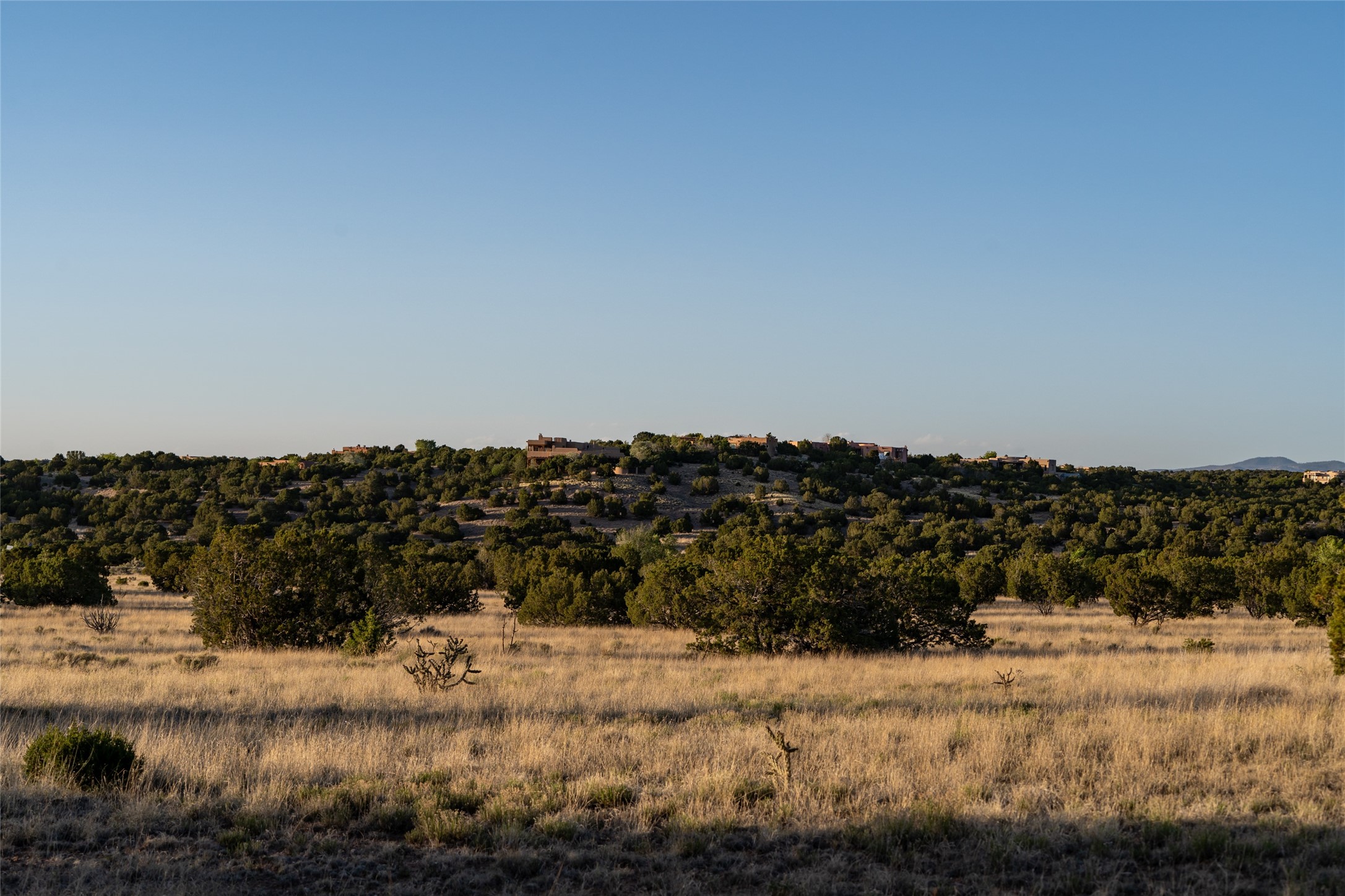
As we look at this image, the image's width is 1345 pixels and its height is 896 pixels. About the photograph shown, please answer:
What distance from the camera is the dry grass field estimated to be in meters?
6.82

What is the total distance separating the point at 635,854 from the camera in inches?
285

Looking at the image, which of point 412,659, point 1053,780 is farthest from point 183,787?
point 412,659

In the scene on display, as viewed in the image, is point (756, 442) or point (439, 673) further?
point (756, 442)

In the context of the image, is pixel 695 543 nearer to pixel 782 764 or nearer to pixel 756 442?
pixel 782 764

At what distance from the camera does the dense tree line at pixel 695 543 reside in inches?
974

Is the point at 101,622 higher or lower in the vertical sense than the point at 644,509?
lower

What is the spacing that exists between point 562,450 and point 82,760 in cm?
10007

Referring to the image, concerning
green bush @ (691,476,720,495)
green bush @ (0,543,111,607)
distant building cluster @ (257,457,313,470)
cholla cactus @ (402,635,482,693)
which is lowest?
green bush @ (0,543,111,607)

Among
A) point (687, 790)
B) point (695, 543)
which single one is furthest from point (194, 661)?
point (695, 543)

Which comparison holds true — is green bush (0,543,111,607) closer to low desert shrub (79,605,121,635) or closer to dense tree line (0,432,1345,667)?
dense tree line (0,432,1345,667)

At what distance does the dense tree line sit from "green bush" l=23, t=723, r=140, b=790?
51.5 feet

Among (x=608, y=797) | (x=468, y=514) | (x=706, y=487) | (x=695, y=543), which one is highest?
(x=706, y=487)

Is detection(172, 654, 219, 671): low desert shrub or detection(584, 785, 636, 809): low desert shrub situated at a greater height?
detection(584, 785, 636, 809): low desert shrub

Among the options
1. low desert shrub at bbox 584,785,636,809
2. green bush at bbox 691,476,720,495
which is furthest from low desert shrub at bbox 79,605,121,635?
green bush at bbox 691,476,720,495
